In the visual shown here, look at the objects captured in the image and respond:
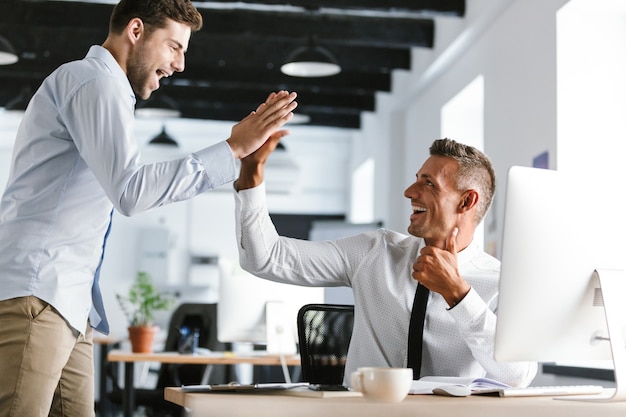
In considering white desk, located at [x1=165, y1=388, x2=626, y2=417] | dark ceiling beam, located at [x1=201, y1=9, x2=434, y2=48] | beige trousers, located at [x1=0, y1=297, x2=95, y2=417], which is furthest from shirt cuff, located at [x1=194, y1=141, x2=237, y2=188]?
dark ceiling beam, located at [x1=201, y1=9, x2=434, y2=48]

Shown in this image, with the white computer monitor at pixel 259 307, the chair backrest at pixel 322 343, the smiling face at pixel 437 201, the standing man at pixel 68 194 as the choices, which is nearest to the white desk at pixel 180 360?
the white computer monitor at pixel 259 307

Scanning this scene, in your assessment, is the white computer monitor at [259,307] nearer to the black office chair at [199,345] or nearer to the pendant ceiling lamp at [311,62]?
the black office chair at [199,345]

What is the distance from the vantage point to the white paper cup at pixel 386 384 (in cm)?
151

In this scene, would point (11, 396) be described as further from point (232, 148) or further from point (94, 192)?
point (232, 148)

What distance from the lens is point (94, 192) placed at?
6.87 feet

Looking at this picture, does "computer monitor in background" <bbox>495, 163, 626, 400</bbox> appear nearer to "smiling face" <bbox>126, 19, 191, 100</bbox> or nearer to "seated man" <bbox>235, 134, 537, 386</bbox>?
"seated man" <bbox>235, 134, 537, 386</bbox>

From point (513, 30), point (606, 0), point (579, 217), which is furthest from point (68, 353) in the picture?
point (513, 30)

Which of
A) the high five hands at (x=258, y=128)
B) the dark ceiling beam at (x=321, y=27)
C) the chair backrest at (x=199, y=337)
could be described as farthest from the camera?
the dark ceiling beam at (x=321, y=27)

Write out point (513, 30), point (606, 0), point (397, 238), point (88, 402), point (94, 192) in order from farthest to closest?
point (513, 30) → point (606, 0) → point (397, 238) → point (88, 402) → point (94, 192)

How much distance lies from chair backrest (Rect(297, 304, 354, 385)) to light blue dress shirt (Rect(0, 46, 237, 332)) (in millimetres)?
650

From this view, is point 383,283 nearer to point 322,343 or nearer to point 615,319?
point 322,343

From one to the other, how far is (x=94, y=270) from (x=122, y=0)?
0.70 meters

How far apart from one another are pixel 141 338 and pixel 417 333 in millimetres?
3251

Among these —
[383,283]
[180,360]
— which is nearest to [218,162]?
[383,283]
